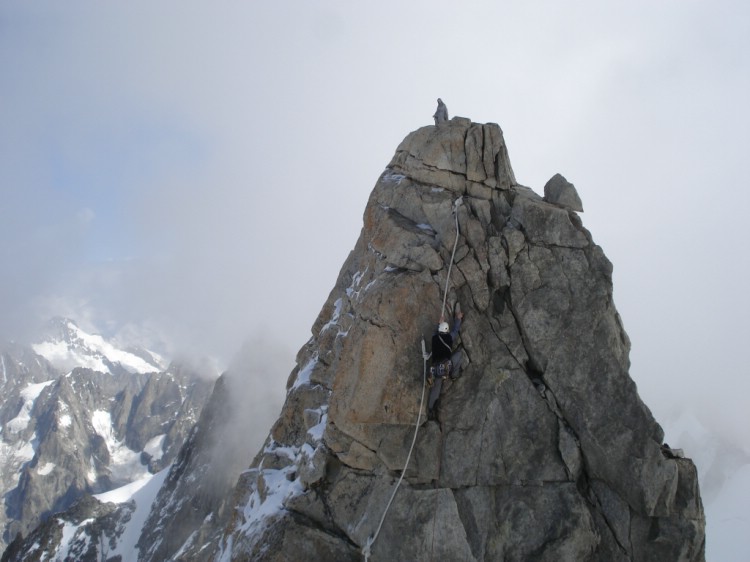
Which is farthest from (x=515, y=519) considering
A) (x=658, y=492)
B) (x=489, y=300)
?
(x=489, y=300)

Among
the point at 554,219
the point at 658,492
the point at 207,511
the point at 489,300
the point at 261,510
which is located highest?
the point at 554,219

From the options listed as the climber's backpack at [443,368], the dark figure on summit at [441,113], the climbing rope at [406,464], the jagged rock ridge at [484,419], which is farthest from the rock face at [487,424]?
the dark figure on summit at [441,113]

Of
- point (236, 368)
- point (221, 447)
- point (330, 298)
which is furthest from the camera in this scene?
point (236, 368)

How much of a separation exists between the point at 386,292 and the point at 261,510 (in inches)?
305

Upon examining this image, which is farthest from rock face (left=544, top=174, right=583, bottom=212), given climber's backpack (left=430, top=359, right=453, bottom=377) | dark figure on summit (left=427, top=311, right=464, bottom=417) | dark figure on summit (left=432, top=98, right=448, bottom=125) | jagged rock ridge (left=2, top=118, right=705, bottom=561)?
climber's backpack (left=430, top=359, right=453, bottom=377)

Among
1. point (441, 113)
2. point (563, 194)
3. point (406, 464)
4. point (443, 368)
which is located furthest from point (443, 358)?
point (441, 113)

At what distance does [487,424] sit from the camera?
46.0ft

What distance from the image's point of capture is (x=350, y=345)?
15.6 m

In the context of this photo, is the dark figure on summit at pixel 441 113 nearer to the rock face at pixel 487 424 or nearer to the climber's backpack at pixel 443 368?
the rock face at pixel 487 424

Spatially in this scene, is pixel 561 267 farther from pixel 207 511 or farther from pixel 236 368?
pixel 236 368

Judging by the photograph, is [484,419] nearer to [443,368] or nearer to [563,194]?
[443,368]

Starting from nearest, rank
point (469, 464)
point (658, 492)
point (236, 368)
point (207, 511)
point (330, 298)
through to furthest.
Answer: point (658, 492) < point (469, 464) < point (330, 298) < point (207, 511) < point (236, 368)

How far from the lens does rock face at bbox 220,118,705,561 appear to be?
516 inches

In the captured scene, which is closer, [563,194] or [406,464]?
[406,464]
